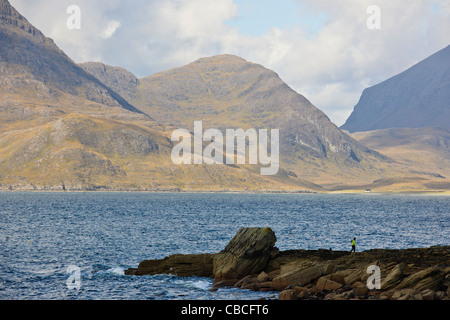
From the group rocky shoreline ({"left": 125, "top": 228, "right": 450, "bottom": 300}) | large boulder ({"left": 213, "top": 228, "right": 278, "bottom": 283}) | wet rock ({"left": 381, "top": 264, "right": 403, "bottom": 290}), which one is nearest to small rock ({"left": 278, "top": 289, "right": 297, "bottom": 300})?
rocky shoreline ({"left": 125, "top": 228, "right": 450, "bottom": 300})

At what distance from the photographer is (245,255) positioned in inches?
1932

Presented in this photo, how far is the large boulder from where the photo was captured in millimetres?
48875

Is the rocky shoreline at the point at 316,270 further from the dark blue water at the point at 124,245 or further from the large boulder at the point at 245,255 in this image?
the dark blue water at the point at 124,245

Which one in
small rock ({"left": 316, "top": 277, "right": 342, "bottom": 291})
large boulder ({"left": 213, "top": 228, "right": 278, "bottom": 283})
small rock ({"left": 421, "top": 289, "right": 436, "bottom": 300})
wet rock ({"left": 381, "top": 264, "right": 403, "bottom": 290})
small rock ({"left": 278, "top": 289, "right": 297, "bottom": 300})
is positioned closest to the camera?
small rock ({"left": 421, "top": 289, "right": 436, "bottom": 300})

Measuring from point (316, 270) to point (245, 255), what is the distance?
7829 mm

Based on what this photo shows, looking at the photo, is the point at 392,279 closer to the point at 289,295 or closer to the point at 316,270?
the point at 316,270

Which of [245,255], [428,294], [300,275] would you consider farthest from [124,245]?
[428,294]

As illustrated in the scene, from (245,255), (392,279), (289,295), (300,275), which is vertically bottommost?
(289,295)

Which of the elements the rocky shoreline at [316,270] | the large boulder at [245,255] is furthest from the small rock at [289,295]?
the large boulder at [245,255]

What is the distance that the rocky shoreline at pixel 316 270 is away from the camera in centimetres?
3866

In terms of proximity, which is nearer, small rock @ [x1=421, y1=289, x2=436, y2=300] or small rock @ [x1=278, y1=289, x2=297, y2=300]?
small rock @ [x1=421, y1=289, x2=436, y2=300]

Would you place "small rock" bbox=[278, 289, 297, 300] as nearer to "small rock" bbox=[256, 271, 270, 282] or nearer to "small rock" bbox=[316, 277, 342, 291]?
"small rock" bbox=[316, 277, 342, 291]
